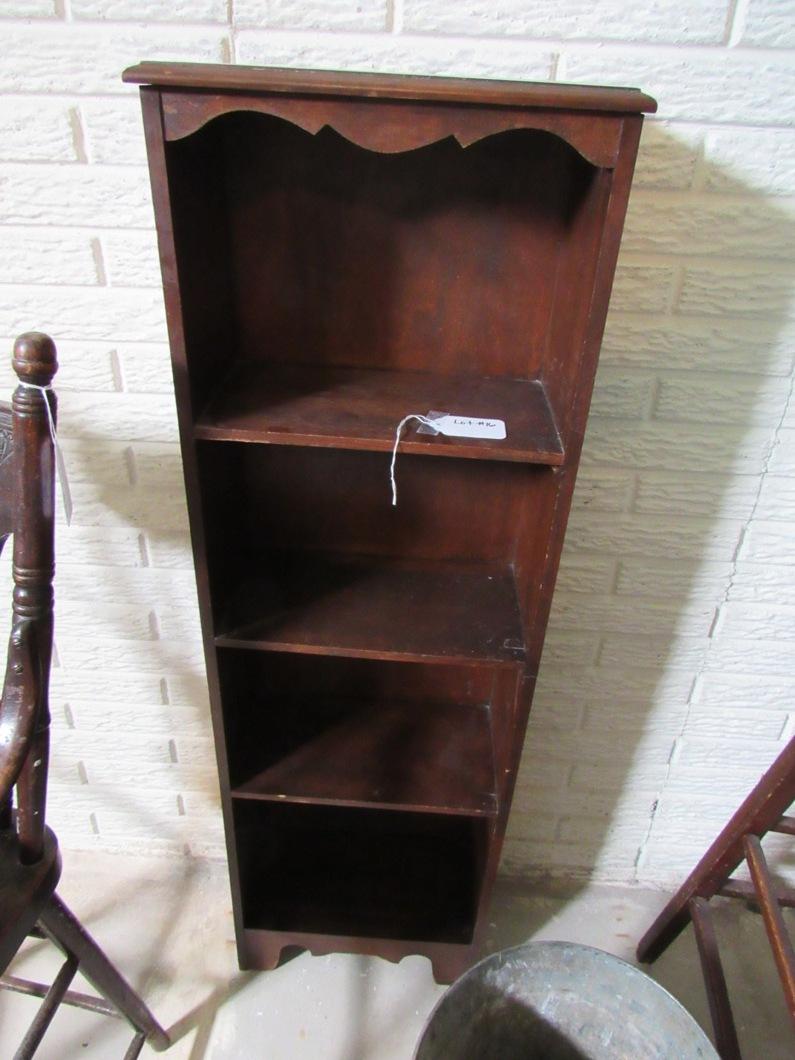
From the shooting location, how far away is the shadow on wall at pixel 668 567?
0.92 meters

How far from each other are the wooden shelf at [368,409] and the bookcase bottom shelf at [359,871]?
697 mm

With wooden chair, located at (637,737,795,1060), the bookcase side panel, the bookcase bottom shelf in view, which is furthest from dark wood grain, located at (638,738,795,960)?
the bookcase side panel

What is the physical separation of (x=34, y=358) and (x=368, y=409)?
13.9 inches

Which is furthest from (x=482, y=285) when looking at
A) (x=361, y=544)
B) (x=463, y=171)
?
(x=361, y=544)

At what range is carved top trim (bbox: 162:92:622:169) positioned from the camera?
640 mm

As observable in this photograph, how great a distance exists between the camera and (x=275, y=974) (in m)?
1.29

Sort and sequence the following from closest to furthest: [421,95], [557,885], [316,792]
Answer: [421,95] < [316,792] < [557,885]

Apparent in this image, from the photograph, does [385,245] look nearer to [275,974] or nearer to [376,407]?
[376,407]

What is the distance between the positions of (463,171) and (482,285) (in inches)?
5.2

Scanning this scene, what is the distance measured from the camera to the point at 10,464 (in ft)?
2.53

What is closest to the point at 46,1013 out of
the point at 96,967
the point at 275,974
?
the point at 96,967

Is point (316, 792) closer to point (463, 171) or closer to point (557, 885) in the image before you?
point (557, 885)

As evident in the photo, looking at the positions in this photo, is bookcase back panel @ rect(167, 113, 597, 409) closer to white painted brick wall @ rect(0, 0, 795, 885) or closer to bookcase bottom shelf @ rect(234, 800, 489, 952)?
white painted brick wall @ rect(0, 0, 795, 885)

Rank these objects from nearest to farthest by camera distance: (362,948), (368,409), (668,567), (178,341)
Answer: (178,341)
(368,409)
(668,567)
(362,948)
